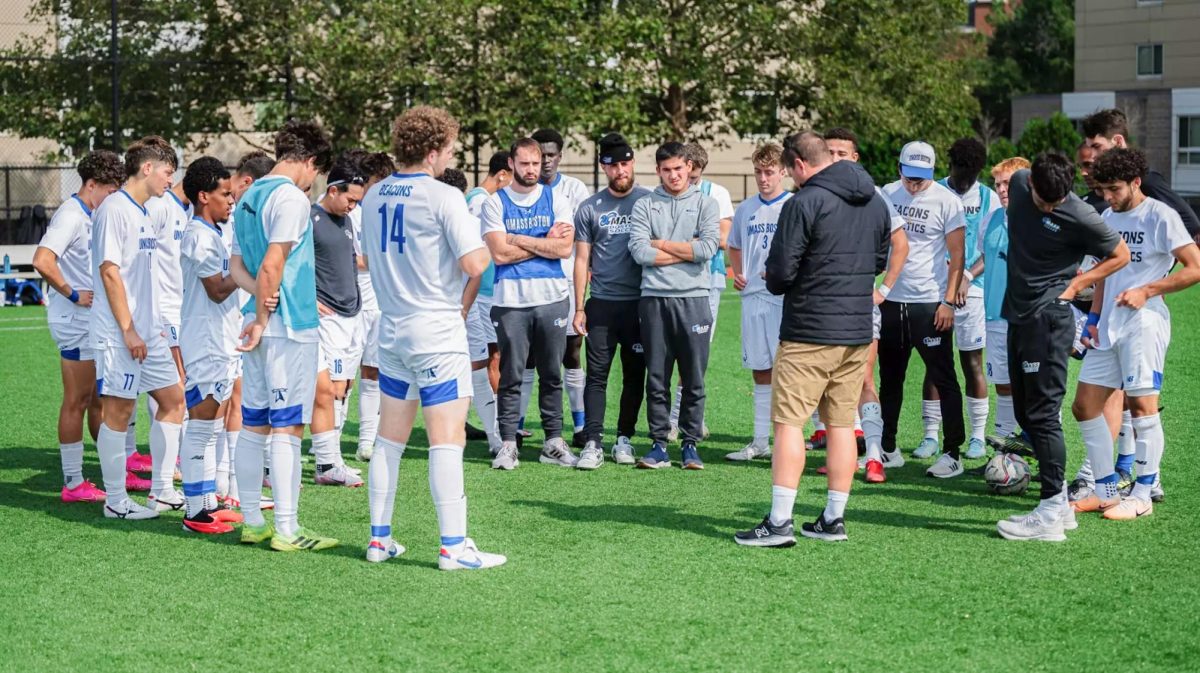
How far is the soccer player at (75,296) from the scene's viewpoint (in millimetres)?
8289

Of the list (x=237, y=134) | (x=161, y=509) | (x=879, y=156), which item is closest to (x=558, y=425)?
(x=161, y=509)

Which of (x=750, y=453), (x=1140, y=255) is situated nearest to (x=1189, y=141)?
(x=750, y=453)

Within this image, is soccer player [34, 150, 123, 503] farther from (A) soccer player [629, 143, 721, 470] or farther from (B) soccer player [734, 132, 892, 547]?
(B) soccer player [734, 132, 892, 547]

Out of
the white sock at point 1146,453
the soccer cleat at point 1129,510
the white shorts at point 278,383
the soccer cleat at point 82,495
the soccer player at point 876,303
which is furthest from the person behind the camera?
the soccer player at point 876,303

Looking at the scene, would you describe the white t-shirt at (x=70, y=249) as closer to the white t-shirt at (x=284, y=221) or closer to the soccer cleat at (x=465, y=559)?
the white t-shirt at (x=284, y=221)

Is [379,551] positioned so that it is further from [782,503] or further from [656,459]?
[656,459]

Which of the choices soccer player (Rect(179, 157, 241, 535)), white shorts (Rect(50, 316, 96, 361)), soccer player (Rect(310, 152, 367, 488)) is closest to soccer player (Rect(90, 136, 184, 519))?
soccer player (Rect(179, 157, 241, 535))

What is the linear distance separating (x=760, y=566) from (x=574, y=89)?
1875 centimetres

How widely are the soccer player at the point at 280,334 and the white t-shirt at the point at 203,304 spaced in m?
0.48

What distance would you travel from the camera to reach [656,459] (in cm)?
916

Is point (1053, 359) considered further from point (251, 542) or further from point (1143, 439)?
point (251, 542)

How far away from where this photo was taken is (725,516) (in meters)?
7.73

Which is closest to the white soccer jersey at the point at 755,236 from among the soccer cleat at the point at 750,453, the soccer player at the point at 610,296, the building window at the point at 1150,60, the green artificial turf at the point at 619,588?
the soccer player at the point at 610,296

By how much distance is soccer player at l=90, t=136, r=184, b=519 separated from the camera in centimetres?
757
